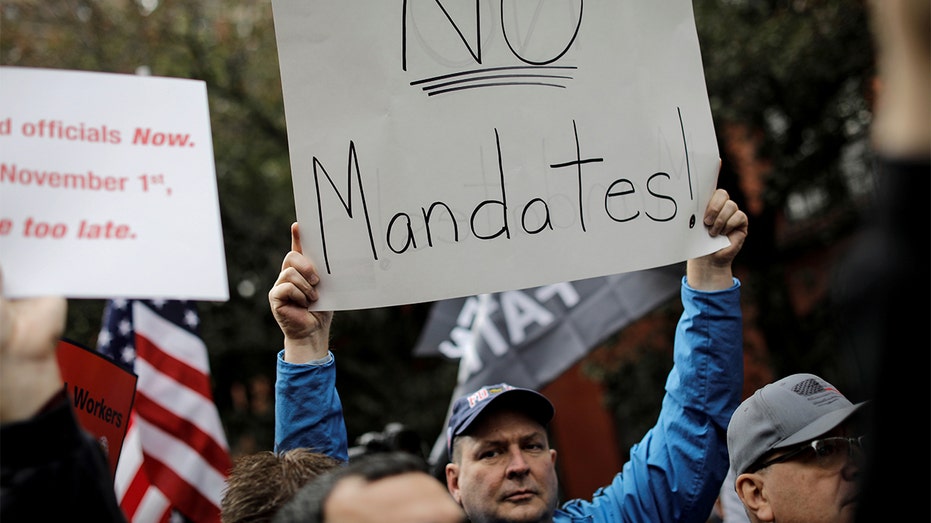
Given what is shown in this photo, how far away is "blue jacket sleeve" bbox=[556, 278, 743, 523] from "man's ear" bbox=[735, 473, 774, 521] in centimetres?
27

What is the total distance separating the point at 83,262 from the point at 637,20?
1722mm

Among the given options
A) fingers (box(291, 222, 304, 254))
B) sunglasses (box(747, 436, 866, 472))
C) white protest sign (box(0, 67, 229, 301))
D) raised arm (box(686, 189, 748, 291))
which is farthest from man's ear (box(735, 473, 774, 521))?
white protest sign (box(0, 67, 229, 301))

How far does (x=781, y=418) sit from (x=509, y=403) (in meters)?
0.88

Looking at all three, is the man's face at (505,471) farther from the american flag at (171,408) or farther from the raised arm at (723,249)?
the american flag at (171,408)

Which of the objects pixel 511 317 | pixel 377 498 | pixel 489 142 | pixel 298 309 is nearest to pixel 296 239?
pixel 298 309

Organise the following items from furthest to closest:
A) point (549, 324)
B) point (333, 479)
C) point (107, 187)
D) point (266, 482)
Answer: point (549, 324) → point (107, 187) → point (266, 482) → point (333, 479)

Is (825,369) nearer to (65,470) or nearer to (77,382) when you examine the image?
(77,382)

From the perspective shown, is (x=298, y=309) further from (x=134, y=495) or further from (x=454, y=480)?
(x=134, y=495)

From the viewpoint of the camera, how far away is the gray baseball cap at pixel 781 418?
7.98 ft

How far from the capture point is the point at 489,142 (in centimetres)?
260

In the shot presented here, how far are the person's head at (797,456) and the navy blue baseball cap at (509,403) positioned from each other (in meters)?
0.68

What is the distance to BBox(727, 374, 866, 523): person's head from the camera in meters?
2.36

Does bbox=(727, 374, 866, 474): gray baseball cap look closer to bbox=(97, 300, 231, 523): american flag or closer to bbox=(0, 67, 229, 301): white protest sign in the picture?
bbox=(0, 67, 229, 301): white protest sign

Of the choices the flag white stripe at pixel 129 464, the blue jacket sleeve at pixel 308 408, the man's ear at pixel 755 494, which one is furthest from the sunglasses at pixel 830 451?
the flag white stripe at pixel 129 464
